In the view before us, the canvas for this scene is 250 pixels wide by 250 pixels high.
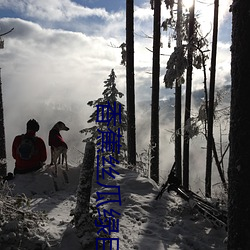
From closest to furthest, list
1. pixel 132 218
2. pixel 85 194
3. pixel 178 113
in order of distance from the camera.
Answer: pixel 85 194 < pixel 132 218 < pixel 178 113

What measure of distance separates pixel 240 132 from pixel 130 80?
9.76 metres

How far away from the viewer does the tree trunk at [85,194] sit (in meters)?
5.45

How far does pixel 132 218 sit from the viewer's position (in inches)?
280

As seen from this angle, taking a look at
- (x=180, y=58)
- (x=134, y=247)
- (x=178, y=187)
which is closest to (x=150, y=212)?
(x=178, y=187)

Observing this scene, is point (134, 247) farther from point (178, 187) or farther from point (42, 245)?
point (178, 187)

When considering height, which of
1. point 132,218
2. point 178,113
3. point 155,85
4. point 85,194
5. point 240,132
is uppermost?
point 155,85

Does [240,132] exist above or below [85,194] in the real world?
above

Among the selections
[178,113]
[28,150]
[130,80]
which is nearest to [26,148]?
[28,150]

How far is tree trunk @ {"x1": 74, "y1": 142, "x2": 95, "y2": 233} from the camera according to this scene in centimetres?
545

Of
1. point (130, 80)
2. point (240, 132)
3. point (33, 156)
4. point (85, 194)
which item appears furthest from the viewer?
point (130, 80)

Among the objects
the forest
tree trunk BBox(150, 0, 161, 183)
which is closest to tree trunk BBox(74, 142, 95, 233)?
the forest

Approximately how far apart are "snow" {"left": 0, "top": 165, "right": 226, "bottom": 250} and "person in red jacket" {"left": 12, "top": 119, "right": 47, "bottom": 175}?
29 centimetres

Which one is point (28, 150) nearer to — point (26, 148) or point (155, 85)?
point (26, 148)

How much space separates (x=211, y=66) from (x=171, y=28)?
16.8ft
